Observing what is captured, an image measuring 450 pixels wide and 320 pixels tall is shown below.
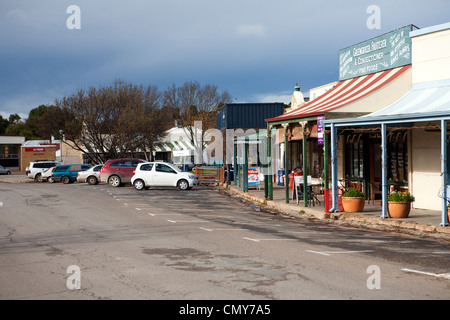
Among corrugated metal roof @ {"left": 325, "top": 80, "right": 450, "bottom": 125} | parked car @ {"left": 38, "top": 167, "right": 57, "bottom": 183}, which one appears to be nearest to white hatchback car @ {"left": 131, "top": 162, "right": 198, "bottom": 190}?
parked car @ {"left": 38, "top": 167, "right": 57, "bottom": 183}

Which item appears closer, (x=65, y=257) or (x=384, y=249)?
(x=65, y=257)

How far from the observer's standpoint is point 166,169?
91.1 ft

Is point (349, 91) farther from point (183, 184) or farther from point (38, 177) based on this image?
point (38, 177)

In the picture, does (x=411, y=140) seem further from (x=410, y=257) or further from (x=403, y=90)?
(x=410, y=257)

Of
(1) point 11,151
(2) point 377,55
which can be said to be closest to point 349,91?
(2) point 377,55

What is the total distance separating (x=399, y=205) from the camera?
559 inches

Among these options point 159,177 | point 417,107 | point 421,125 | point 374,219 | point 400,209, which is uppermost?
point 417,107

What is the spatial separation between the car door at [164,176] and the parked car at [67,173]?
10866 millimetres

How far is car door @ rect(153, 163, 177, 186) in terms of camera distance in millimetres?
27578

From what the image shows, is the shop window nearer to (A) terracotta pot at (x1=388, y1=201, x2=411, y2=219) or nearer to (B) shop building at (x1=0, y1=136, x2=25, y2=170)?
(A) terracotta pot at (x1=388, y1=201, x2=411, y2=219)

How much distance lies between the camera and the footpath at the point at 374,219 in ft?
41.2

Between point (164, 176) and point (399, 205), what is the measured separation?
15.9 metres
